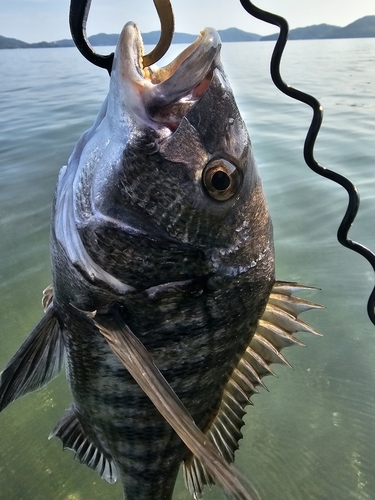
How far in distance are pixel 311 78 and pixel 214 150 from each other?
14826mm

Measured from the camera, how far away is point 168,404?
1.12 metres

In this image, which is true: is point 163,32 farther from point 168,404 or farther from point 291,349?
point 291,349

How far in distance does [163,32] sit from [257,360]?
1069 mm

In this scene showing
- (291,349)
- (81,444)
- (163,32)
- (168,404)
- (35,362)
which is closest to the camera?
(168,404)

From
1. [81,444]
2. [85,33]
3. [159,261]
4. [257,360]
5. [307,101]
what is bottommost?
[81,444]

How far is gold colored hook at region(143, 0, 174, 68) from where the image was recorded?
121 centimetres

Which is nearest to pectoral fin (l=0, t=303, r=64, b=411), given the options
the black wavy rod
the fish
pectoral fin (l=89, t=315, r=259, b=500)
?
the fish

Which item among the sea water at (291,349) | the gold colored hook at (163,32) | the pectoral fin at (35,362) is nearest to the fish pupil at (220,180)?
the gold colored hook at (163,32)

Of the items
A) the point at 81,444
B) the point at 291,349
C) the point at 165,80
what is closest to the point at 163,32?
the point at 165,80

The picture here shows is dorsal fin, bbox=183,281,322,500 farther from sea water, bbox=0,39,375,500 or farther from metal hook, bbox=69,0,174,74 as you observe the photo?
metal hook, bbox=69,0,174,74

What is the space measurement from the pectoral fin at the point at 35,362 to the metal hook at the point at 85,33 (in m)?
0.75

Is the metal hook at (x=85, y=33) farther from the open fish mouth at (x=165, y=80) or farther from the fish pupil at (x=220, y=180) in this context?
the fish pupil at (x=220, y=180)

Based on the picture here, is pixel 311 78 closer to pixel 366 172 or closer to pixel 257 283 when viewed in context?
pixel 366 172

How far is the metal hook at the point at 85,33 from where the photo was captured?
1095 mm
